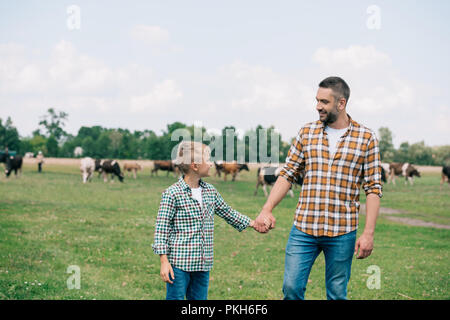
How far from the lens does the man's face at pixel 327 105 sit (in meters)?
4.09

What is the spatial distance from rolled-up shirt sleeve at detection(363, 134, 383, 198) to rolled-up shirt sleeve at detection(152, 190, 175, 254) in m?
1.76

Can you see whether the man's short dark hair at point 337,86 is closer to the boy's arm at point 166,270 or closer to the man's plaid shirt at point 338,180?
the man's plaid shirt at point 338,180

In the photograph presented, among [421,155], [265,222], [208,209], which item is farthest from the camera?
[421,155]

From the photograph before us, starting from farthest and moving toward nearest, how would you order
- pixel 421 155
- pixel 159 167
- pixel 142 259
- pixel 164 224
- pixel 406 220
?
1. pixel 421 155
2. pixel 159 167
3. pixel 406 220
4. pixel 142 259
5. pixel 164 224

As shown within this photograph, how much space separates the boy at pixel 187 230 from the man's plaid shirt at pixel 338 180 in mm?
904

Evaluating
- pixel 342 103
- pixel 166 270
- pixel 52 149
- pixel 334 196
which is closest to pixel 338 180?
pixel 334 196

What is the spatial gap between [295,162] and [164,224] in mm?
1374

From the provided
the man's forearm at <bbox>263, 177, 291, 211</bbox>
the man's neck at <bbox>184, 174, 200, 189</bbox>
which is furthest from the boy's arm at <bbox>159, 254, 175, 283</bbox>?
the man's forearm at <bbox>263, 177, 291, 211</bbox>

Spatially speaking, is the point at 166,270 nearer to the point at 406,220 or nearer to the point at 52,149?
the point at 406,220


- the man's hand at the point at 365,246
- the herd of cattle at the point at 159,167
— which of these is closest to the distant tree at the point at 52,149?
the herd of cattle at the point at 159,167

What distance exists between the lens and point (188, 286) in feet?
13.7

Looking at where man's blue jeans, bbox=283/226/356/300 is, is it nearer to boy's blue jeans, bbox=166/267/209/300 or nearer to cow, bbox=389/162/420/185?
boy's blue jeans, bbox=166/267/209/300
